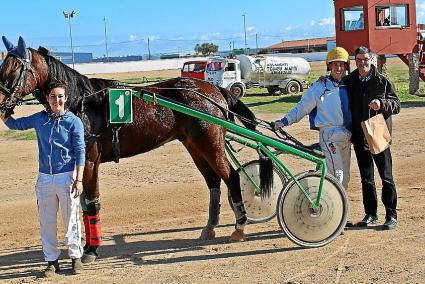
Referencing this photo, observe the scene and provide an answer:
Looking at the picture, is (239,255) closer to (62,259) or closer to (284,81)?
(62,259)

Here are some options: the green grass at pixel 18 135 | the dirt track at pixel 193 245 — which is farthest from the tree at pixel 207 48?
the dirt track at pixel 193 245

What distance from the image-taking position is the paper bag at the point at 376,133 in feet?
21.5

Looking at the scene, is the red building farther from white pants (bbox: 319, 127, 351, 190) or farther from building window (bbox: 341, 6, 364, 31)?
white pants (bbox: 319, 127, 351, 190)

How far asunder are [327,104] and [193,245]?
2.06 m

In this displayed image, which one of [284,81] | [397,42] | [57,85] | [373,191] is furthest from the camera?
[284,81]

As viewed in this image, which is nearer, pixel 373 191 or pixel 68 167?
pixel 68 167

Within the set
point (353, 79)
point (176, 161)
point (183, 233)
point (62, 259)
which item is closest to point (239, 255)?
point (183, 233)

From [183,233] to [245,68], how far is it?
25.8m

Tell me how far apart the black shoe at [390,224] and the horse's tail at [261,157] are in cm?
131

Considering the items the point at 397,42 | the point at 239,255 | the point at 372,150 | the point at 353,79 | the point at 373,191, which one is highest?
the point at 397,42

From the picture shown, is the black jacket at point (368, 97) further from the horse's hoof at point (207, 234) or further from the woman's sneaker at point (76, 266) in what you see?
the woman's sneaker at point (76, 266)

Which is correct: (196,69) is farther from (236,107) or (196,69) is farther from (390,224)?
(390,224)

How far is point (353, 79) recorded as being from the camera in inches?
270

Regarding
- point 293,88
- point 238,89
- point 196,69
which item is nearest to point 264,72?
Answer: point 293,88
